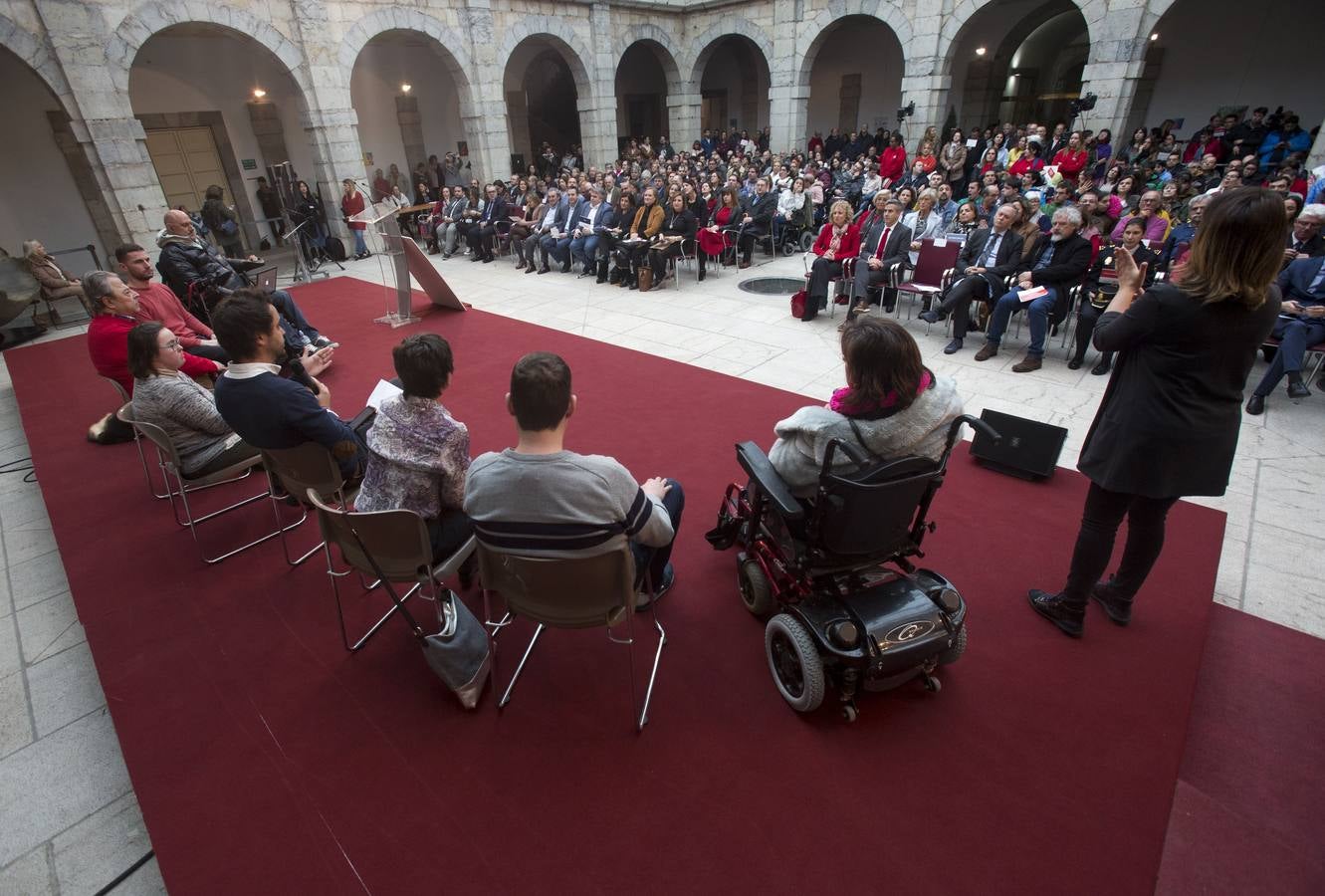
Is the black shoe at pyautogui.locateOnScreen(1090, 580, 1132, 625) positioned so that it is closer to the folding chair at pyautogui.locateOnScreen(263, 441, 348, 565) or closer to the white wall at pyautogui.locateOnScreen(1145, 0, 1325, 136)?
the folding chair at pyautogui.locateOnScreen(263, 441, 348, 565)

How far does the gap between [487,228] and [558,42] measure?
570 cm

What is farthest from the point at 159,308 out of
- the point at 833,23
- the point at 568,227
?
the point at 833,23

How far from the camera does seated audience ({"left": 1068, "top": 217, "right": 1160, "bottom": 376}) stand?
4.69 m

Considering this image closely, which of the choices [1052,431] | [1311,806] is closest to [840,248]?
[1052,431]

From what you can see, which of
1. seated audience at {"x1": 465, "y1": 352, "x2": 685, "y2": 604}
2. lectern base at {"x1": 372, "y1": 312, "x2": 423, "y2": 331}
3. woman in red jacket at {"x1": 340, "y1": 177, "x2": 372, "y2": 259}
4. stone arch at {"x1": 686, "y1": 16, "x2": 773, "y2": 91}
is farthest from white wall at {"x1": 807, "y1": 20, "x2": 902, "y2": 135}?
seated audience at {"x1": 465, "y1": 352, "x2": 685, "y2": 604}

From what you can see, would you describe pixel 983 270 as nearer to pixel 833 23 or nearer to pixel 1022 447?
pixel 1022 447

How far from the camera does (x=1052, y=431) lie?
320cm

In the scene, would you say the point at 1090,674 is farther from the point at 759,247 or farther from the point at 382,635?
the point at 759,247

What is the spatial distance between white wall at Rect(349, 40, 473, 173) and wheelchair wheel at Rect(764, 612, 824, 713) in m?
14.5

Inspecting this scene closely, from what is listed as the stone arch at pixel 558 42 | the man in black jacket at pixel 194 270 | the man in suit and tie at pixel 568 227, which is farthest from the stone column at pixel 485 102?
the man in black jacket at pixel 194 270

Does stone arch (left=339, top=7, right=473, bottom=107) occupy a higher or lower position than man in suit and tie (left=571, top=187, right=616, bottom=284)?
higher

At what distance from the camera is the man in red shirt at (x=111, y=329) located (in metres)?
3.50

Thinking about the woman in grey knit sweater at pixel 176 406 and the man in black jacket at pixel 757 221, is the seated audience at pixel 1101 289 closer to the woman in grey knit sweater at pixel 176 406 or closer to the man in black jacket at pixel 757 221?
the man in black jacket at pixel 757 221

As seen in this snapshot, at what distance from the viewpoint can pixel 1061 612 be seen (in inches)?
91.7
